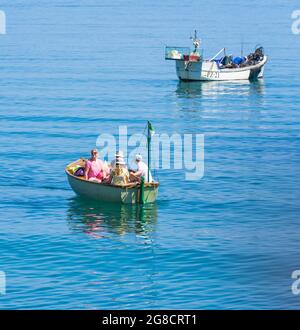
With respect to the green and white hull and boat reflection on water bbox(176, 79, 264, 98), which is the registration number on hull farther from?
the green and white hull

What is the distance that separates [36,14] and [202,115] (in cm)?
10377

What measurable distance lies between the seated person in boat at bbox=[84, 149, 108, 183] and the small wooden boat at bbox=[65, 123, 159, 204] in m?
0.31

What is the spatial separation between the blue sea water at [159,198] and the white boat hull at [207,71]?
0.97 meters

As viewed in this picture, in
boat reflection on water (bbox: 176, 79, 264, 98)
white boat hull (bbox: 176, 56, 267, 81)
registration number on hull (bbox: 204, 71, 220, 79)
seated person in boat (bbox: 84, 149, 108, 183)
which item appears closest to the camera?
seated person in boat (bbox: 84, 149, 108, 183)

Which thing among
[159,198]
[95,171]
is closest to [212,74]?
[159,198]

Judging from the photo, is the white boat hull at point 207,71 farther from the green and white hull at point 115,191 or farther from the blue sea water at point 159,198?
the green and white hull at point 115,191

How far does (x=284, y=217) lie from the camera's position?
4359cm

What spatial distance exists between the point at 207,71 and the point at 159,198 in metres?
42.3

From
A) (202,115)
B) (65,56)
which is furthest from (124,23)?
(202,115)

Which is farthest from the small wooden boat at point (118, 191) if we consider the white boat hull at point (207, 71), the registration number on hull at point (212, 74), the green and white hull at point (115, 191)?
the registration number on hull at point (212, 74)

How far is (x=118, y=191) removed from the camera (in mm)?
42812

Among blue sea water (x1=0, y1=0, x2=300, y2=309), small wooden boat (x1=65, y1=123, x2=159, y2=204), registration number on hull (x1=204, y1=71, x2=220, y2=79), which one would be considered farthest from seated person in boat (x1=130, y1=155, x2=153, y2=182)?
registration number on hull (x1=204, y1=71, x2=220, y2=79)

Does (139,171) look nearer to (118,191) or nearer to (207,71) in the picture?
(118,191)

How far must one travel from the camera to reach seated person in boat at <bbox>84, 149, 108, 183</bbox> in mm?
42875
